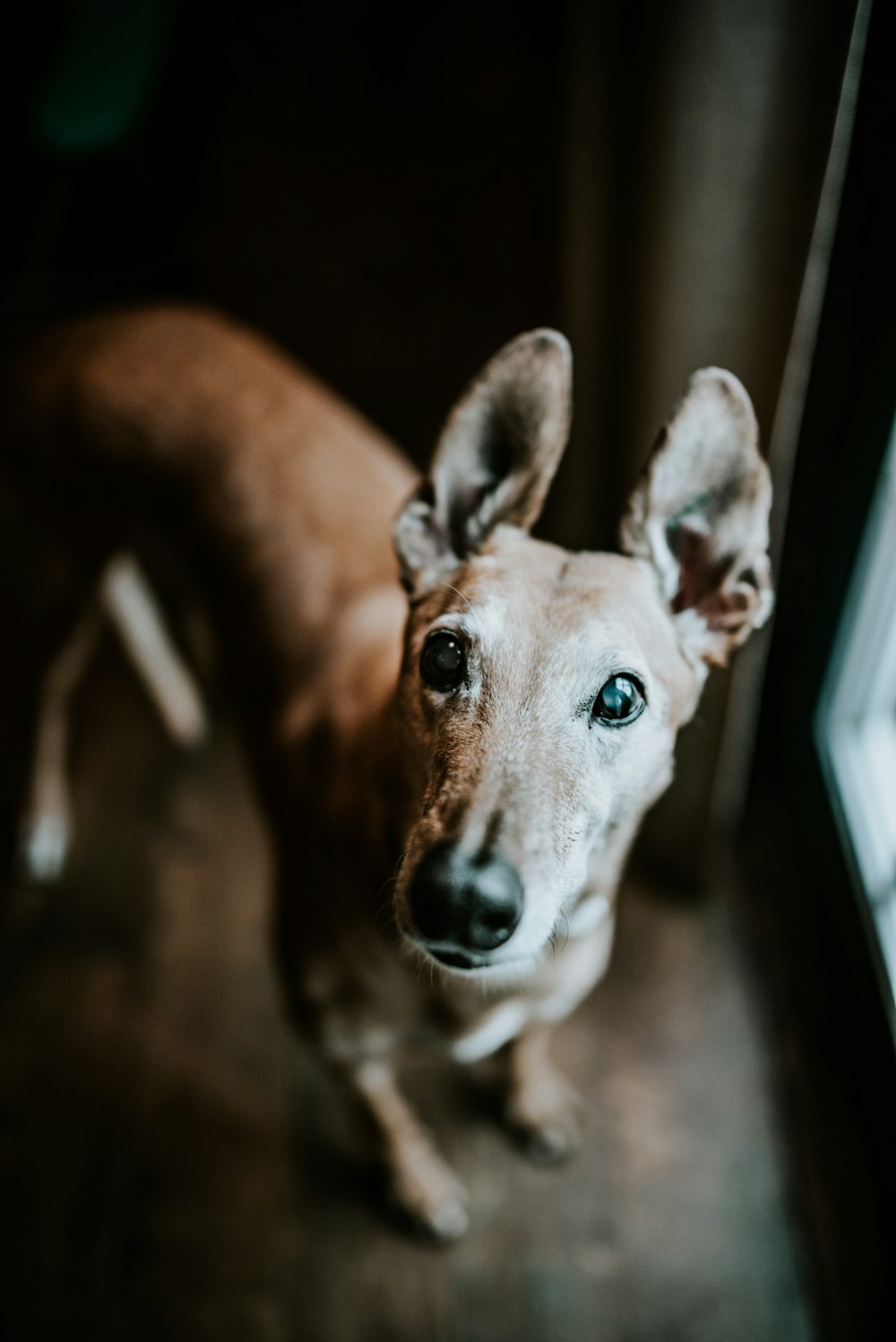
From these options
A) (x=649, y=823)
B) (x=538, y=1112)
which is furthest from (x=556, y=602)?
(x=538, y=1112)

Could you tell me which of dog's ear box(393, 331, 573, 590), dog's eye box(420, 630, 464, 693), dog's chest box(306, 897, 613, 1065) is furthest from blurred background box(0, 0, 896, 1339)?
dog's chest box(306, 897, 613, 1065)

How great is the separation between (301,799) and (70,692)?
1.35 m

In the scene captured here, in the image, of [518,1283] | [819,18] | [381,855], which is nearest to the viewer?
[819,18]

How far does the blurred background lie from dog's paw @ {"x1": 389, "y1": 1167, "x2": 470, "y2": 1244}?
50 millimetres

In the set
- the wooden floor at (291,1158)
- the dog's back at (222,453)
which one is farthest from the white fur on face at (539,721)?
the wooden floor at (291,1158)

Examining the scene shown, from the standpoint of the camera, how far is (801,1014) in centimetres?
226

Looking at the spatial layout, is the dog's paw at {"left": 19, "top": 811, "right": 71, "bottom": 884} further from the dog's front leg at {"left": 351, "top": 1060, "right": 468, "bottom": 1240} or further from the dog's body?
the dog's front leg at {"left": 351, "top": 1060, "right": 468, "bottom": 1240}

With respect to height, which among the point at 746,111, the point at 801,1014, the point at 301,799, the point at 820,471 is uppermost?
the point at 746,111

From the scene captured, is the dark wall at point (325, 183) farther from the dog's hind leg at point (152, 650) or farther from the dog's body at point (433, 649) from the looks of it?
the dog's hind leg at point (152, 650)

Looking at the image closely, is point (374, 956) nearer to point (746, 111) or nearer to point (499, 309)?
point (746, 111)

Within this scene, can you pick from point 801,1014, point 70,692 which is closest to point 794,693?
point 801,1014

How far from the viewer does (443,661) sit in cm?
120

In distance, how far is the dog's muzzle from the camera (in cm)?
103

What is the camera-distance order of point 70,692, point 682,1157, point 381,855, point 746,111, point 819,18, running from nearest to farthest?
point 819,18
point 746,111
point 381,855
point 682,1157
point 70,692
